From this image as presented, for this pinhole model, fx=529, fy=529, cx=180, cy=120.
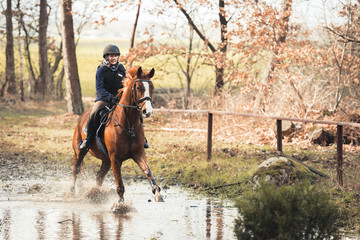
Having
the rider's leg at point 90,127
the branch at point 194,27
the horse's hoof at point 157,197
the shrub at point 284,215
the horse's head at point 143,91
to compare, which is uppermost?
the branch at point 194,27

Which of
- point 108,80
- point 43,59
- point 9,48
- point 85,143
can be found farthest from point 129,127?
point 9,48

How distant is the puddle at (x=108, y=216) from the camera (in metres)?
7.20

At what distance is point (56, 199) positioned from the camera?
32.4ft

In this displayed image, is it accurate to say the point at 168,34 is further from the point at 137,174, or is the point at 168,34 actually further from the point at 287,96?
the point at 137,174

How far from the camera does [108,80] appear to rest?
9578mm

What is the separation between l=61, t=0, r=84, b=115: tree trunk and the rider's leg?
16693 millimetres

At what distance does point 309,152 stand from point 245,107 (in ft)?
13.3

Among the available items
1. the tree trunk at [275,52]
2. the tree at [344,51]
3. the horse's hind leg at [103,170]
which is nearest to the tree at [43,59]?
the tree trunk at [275,52]

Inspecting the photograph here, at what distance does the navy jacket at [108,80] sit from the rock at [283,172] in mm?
3129

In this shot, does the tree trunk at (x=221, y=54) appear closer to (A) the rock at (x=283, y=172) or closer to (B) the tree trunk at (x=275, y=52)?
(B) the tree trunk at (x=275, y=52)

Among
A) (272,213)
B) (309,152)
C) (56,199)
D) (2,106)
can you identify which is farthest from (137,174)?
(2,106)

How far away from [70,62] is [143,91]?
1875 centimetres

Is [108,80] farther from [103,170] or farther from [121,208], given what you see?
[121,208]

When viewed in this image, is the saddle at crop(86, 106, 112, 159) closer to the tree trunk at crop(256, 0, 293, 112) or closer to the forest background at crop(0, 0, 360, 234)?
the forest background at crop(0, 0, 360, 234)
